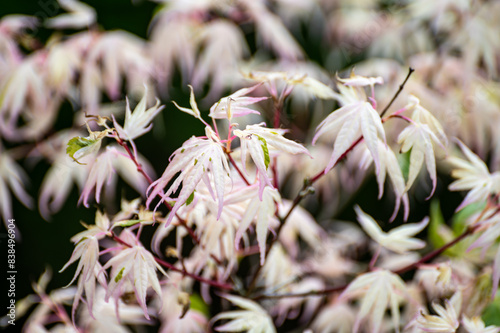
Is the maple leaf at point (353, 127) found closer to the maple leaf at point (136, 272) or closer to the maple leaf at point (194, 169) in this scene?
the maple leaf at point (194, 169)

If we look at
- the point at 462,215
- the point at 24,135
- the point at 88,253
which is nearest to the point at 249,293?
the point at 88,253

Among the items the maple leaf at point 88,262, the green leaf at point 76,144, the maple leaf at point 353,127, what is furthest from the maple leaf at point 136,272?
the maple leaf at point 353,127

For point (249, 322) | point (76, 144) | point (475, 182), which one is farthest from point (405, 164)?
point (76, 144)

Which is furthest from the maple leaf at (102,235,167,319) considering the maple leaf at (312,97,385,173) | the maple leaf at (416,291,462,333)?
the maple leaf at (416,291,462,333)

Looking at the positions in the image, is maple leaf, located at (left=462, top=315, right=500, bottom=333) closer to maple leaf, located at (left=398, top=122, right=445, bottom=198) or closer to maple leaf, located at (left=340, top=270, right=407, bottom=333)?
maple leaf, located at (left=340, top=270, right=407, bottom=333)

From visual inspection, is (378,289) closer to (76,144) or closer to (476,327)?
(476,327)

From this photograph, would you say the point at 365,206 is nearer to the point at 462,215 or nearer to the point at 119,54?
the point at 462,215
